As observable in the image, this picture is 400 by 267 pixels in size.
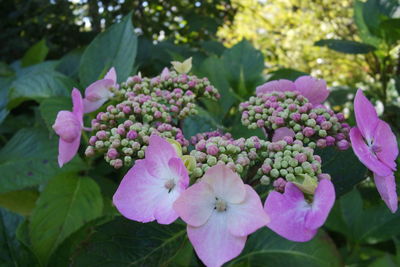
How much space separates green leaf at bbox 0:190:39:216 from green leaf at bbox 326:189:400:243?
0.73 metres

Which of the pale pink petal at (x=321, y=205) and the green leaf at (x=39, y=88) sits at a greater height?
the pale pink petal at (x=321, y=205)

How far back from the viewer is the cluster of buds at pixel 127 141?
533 millimetres

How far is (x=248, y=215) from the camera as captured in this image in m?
0.43

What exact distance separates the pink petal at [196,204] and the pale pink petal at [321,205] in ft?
0.32

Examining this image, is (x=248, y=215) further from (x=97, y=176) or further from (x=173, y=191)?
(x=97, y=176)

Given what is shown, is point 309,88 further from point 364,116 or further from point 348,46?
point 348,46

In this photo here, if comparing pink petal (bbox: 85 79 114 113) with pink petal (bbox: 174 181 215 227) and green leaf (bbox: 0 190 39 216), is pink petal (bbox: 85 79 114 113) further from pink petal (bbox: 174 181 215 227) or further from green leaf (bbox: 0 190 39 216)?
green leaf (bbox: 0 190 39 216)

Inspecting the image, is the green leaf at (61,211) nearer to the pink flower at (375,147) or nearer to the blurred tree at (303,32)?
the pink flower at (375,147)

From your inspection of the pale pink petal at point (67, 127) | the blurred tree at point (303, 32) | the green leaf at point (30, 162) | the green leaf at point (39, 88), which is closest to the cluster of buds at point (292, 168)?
the pale pink petal at point (67, 127)

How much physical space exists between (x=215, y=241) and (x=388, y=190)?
219 mm

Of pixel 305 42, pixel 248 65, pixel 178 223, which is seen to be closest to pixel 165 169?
pixel 178 223

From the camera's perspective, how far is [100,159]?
1189mm

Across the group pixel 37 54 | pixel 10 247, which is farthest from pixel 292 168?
pixel 37 54

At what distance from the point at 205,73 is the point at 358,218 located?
0.53 meters
